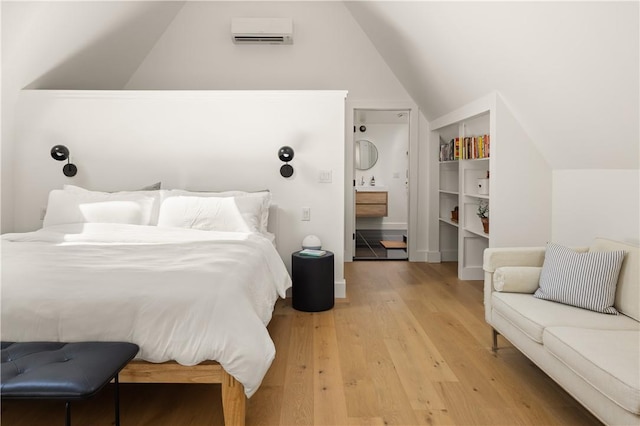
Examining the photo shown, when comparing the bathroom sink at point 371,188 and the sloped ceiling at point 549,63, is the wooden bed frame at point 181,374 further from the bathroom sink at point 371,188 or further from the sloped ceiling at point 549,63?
the bathroom sink at point 371,188

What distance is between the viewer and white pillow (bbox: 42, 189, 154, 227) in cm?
361

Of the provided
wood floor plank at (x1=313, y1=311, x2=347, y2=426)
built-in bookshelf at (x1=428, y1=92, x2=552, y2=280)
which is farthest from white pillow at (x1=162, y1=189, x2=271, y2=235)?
built-in bookshelf at (x1=428, y1=92, x2=552, y2=280)

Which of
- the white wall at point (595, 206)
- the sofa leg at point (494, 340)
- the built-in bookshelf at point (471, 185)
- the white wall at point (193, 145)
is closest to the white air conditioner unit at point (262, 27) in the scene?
the white wall at point (193, 145)

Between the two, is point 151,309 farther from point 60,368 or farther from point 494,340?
point 494,340

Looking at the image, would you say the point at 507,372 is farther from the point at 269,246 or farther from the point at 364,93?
the point at 364,93

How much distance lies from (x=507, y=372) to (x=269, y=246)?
5.80 ft

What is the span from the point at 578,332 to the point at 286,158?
2.70m

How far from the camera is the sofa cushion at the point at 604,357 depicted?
66.2 inches

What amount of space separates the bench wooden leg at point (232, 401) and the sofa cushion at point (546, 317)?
1.47 m

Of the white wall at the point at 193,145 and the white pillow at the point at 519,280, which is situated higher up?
the white wall at the point at 193,145

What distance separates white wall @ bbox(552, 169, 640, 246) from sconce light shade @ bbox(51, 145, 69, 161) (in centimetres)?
426

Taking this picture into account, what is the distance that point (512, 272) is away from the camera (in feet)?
9.25

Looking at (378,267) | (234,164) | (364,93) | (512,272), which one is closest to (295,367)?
(512,272)

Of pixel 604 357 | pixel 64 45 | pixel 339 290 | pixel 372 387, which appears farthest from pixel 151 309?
pixel 64 45
